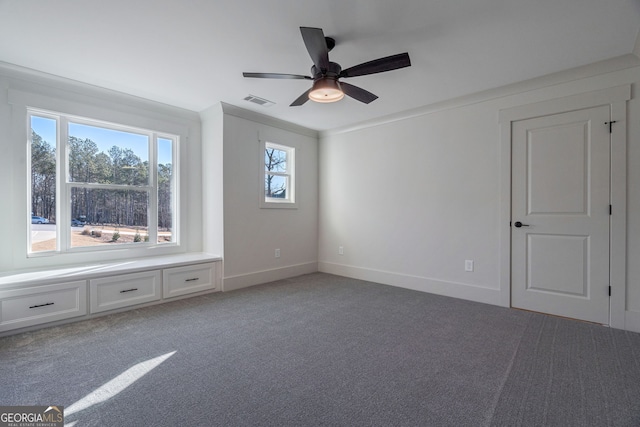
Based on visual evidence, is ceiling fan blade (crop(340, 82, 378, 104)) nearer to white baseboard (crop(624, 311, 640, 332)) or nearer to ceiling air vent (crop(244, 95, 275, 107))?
ceiling air vent (crop(244, 95, 275, 107))

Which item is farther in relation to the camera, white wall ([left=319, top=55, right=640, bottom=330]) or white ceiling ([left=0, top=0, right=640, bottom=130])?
white wall ([left=319, top=55, right=640, bottom=330])

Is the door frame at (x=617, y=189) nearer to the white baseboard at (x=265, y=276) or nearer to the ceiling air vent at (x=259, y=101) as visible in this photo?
the ceiling air vent at (x=259, y=101)

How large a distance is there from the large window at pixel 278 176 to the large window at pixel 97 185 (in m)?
1.31

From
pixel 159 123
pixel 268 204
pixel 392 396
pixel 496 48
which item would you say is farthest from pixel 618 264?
pixel 159 123

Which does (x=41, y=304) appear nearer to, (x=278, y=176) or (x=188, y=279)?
(x=188, y=279)

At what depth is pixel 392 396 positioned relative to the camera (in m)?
1.74

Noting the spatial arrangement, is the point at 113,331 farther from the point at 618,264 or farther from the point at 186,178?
the point at 618,264

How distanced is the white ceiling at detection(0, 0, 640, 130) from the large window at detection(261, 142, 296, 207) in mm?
1450

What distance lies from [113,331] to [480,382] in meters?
3.01

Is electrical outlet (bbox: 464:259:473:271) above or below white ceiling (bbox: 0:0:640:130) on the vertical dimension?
below

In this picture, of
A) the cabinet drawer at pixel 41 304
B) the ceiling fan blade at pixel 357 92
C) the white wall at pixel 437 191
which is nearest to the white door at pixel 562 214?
the white wall at pixel 437 191

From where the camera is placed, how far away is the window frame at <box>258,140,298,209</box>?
4453 millimetres

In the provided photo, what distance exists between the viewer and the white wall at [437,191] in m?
2.82

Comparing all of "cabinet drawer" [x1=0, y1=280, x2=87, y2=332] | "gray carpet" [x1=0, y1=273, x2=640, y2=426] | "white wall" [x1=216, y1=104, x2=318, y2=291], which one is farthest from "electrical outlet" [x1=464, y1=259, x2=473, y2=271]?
"cabinet drawer" [x1=0, y1=280, x2=87, y2=332]
